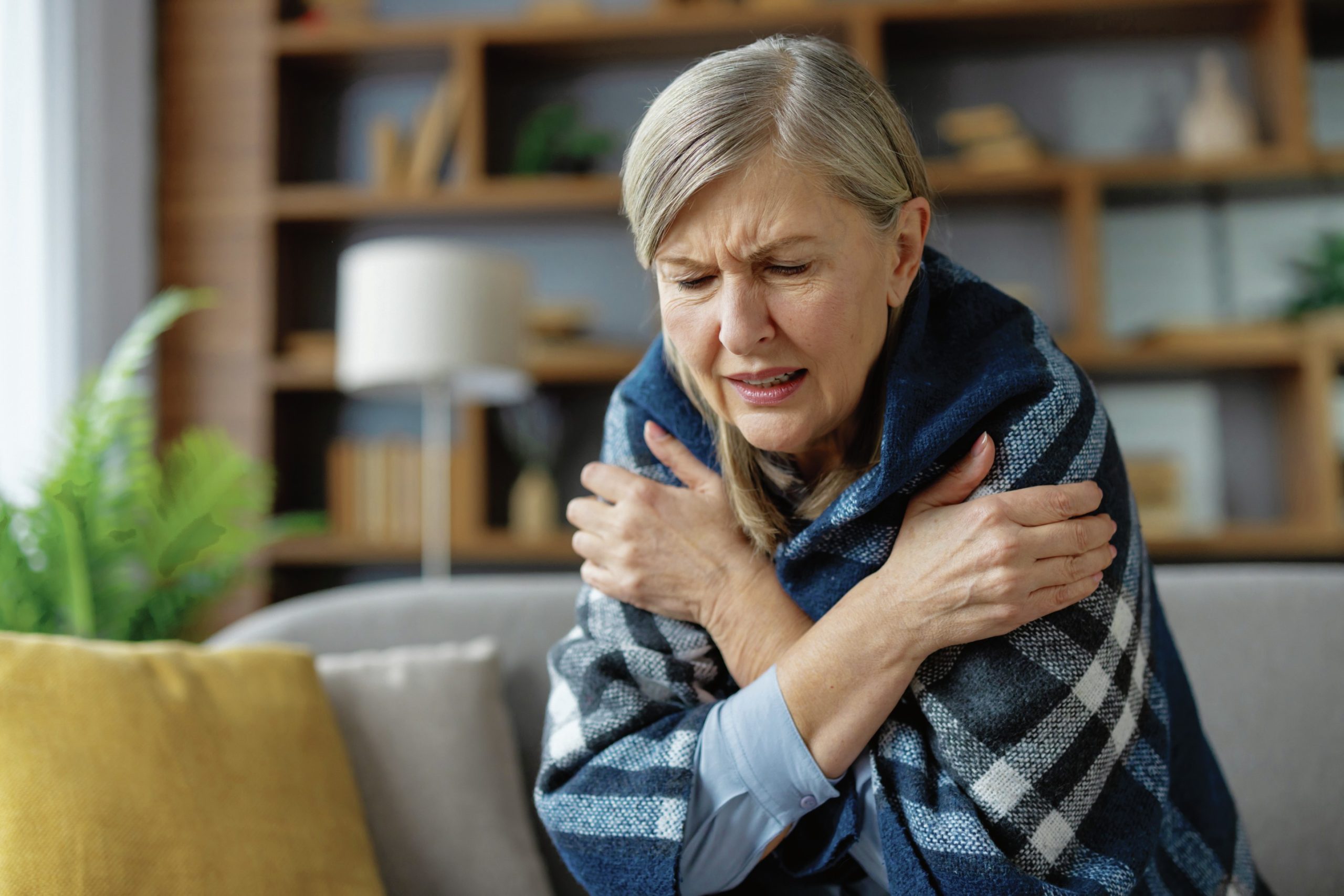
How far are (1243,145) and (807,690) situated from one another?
274 centimetres

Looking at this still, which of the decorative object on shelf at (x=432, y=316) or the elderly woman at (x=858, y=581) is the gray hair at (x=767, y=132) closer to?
the elderly woman at (x=858, y=581)

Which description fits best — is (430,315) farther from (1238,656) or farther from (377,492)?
(1238,656)

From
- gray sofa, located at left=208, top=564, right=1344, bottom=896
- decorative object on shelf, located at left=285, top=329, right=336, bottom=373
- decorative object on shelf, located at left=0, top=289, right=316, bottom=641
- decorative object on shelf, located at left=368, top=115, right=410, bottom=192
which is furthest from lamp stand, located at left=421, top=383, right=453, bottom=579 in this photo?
gray sofa, located at left=208, top=564, right=1344, bottom=896

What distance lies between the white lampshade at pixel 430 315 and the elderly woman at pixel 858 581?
1.59m

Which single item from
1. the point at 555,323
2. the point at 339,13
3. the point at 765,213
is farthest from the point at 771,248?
the point at 339,13

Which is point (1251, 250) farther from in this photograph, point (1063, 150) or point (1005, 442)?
point (1005, 442)

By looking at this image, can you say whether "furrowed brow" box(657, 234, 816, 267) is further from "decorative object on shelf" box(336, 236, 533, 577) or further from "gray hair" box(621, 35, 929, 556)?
"decorative object on shelf" box(336, 236, 533, 577)

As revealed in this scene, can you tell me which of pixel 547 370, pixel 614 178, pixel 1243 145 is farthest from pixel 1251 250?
pixel 547 370

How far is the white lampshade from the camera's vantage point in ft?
8.62

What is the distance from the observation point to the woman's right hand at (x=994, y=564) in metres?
0.96

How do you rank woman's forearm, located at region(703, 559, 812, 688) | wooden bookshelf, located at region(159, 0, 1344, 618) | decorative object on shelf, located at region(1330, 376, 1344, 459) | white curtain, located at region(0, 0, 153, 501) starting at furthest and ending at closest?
decorative object on shelf, located at region(1330, 376, 1344, 459), wooden bookshelf, located at region(159, 0, 1344, 618), white curtain, located at region(0, 0, 153, 501), woman's forearm, located at region(703, 559, 812, 688)

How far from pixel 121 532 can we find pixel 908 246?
1861 mm

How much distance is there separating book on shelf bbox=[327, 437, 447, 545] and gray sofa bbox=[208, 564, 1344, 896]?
160 cm

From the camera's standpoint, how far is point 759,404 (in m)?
1.01
